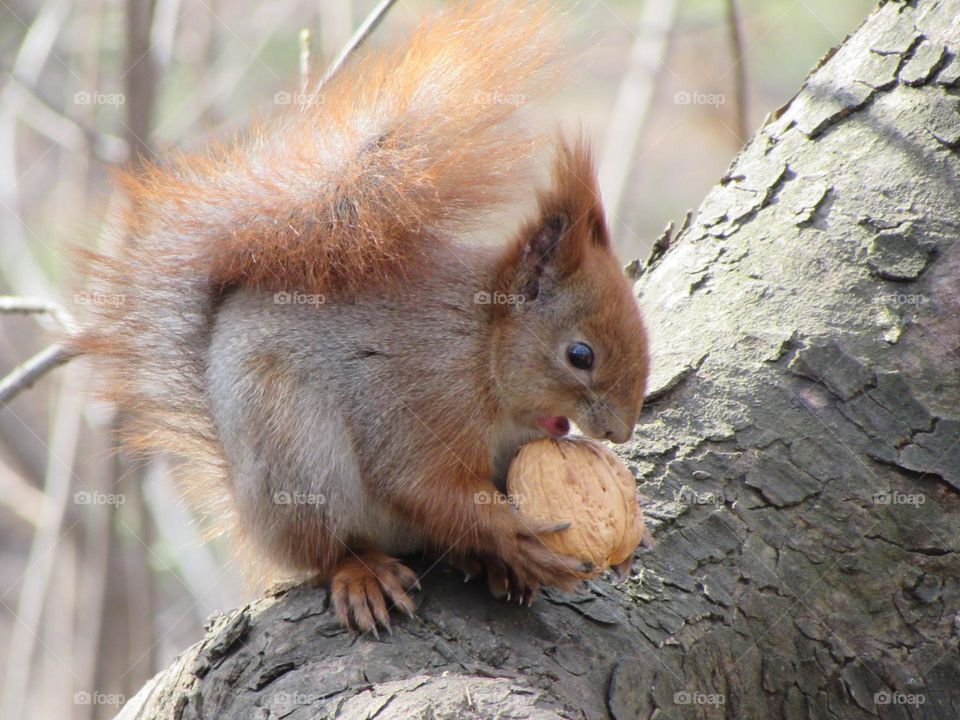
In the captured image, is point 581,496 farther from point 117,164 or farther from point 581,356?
point 117,164

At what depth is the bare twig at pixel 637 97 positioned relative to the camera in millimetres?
3303

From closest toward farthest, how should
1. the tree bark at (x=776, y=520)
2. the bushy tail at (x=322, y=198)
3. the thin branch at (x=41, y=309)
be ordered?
1. the tree bark at (x=776, y=520)
2. the bushy tail at (x=322, y=198)
3. the thin branch at (x=41, y=309)

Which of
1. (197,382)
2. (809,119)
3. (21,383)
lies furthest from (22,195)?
(809,119)

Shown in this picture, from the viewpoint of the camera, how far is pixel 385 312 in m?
2.17

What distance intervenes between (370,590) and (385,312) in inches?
23.6
